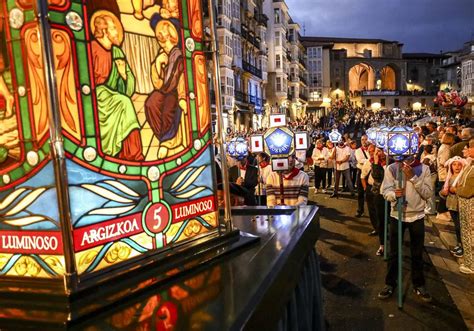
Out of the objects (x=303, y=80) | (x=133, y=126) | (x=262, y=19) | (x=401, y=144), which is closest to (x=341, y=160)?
(x=401, y=144)

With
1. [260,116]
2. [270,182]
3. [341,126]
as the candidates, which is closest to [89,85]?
[270,182]

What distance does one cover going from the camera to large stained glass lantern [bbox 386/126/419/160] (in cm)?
596

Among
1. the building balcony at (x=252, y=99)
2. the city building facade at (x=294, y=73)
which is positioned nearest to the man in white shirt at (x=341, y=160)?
the building balcony at (x=252, y=99)

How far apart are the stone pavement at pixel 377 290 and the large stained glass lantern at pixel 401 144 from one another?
2.04 meters

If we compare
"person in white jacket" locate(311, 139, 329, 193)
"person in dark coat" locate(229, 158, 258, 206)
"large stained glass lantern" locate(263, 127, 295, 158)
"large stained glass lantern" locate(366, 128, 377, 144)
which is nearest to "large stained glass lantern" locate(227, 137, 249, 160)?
"person in dark coat" locate(229, 158, 258, 206)

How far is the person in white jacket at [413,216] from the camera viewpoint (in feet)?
18.9

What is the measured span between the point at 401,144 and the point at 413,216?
1.05m

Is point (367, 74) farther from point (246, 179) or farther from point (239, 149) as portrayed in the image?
point (246, 179)

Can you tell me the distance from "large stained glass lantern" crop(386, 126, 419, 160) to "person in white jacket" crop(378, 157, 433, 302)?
0.13m

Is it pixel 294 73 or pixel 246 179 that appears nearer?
pixel 246 179

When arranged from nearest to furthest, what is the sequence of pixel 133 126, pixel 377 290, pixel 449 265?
pixel 133 126
pixel 377 290
pixel 449 265

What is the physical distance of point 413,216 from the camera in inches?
227

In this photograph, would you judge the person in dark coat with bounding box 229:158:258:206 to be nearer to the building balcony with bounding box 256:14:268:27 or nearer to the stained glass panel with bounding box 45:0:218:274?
the stained glass panel with bounding box 45:0:218:274

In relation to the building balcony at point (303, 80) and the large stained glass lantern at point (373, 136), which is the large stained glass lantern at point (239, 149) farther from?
the building balcony at point (303, 80)
